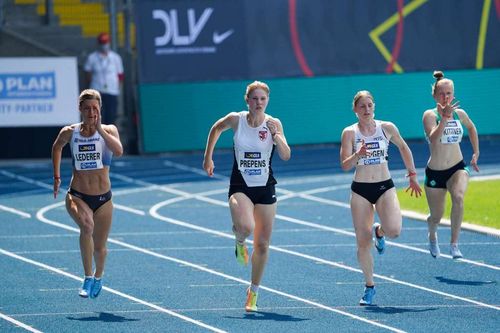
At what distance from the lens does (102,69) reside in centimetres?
2720

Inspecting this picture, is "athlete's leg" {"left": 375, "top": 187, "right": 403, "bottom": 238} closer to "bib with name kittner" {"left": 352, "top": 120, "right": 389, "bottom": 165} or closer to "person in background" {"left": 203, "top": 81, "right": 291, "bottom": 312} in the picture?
"bib with name kittner" {"left": 352, "top": 120, "right": 389, "bottom": 165}

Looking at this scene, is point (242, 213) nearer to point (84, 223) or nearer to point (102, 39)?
point (84, 223)

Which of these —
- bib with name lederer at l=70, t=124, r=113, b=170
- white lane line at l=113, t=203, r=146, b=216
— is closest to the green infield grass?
white lane line at l=113, t=203, r=146, b=216

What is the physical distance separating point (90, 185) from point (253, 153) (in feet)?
5.03

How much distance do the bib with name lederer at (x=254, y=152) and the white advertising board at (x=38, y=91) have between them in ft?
48.6

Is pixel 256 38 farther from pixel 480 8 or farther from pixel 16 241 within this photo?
pixel 16 241

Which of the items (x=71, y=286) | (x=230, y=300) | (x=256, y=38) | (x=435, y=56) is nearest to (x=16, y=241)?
(x=71, y=286)

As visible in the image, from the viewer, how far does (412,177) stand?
1272 cm

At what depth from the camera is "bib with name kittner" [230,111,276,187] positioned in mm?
12203

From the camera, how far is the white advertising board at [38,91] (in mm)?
26578

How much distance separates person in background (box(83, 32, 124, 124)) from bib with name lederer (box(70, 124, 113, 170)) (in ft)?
48.1

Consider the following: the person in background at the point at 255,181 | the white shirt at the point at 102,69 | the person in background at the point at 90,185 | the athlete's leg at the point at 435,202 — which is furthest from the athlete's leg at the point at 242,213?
the white shirt at the point at 102,69

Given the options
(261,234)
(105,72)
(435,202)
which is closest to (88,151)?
(261,234)

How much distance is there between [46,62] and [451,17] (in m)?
8.66
